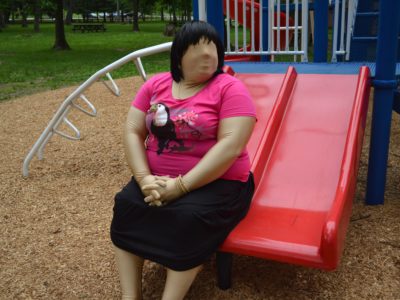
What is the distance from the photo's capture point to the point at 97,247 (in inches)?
119

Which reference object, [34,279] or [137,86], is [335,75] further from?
[137,86]

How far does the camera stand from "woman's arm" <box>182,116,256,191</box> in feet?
6.88

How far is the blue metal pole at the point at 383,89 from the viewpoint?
9.51 feet

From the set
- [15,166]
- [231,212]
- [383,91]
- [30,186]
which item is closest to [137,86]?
[15,166]

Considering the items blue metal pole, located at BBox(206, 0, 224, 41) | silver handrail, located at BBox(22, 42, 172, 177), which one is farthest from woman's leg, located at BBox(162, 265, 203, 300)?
blue metal pole, located at BBox(206, 0, 224, 41)

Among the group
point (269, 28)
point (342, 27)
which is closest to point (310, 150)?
point (269, 28)

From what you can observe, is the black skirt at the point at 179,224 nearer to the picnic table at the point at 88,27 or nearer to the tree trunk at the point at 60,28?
the tree trunk at the point at 60,28

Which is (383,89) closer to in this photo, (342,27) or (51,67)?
(342,27)

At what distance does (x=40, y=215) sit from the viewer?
Result: 360cm

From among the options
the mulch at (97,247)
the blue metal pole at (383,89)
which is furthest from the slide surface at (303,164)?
the mulch at (97,247)

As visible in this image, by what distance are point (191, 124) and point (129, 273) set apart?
0.74 meters

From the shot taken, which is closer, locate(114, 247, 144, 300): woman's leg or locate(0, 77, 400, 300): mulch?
locate(114, 247, 144, 300): woman's leg

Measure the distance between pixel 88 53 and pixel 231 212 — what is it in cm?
1591

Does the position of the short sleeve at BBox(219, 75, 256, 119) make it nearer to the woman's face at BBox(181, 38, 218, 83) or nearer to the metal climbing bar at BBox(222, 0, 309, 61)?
the woman's face at BBox(181, 38, 218, 83)
